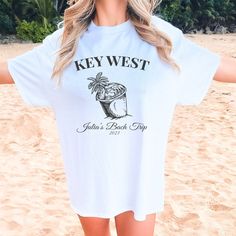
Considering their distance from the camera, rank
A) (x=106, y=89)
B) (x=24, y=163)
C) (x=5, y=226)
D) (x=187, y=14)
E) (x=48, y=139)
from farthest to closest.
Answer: (x=187, y=14) → (x=48, y=139) → (x=24, y=163) → (x=5, y=226) → (x=106, y=89)

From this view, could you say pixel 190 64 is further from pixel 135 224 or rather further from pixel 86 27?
pixel 135 224

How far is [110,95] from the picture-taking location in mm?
1237

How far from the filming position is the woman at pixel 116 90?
4.10 ft

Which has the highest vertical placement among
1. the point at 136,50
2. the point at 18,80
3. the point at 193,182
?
the point at 136,50

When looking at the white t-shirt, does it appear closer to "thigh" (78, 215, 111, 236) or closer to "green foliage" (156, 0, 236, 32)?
"thigh" (78, 215, 111, 236)

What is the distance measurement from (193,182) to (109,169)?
278 cm

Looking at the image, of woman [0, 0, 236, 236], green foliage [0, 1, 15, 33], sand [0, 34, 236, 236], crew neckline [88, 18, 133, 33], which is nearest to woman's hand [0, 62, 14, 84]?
woman [0, 0, 236, 236]

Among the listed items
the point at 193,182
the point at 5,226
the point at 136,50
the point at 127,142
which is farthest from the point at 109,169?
the point at 193,182

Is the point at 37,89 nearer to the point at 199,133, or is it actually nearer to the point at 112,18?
the point at 112,18

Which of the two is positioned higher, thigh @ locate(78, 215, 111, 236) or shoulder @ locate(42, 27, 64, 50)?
shoulder @ locate(42, 27, 64, 50)

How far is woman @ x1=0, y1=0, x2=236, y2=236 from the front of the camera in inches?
49.3

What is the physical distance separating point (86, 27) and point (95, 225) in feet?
1.96

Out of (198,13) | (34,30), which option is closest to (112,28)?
(34,30)

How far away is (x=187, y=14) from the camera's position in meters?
14.4
